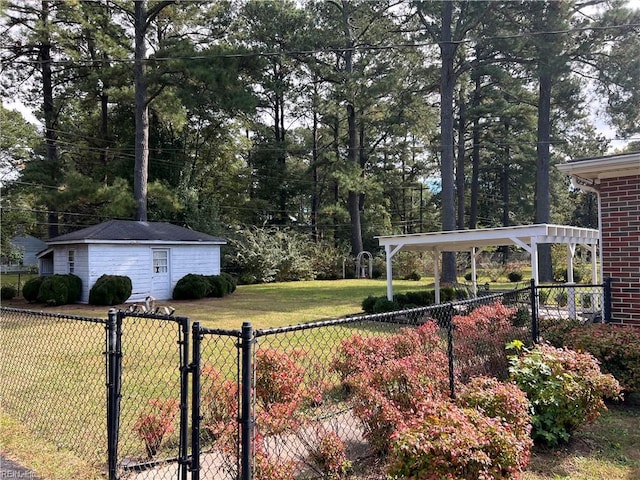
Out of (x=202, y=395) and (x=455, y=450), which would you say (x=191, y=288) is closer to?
(x=202, y=395)

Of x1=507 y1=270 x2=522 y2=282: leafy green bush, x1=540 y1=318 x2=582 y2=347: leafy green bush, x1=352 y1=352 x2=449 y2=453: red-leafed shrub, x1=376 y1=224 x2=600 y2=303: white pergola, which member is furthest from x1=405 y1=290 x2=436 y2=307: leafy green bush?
x1=507 y1=270 x2=522 y2=282: leafy green bush

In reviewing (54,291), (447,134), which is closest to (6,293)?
(54,291)

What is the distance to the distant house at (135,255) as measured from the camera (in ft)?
51.8

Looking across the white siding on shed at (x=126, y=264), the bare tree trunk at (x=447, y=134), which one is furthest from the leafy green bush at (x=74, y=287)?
the bare tree trunk at (x=447, y=134)

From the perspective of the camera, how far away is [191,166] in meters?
29.0

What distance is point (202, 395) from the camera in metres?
4.27

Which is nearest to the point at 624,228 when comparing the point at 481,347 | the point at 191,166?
the point at 481,347

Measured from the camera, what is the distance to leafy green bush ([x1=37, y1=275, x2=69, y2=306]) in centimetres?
1491

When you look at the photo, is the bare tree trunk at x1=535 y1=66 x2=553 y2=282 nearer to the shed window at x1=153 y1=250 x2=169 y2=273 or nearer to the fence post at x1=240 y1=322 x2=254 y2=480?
the shed window at x1=153 y1=250 x2=169 y2=273

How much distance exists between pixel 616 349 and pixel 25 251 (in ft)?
143

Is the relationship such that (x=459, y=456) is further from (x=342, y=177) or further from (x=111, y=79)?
(x=342, y=177)

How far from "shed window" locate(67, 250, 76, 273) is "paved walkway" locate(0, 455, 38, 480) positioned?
45.5ft

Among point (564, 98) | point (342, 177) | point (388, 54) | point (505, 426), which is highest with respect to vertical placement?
point (388, 54)

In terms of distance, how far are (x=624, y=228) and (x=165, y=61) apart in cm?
1804
